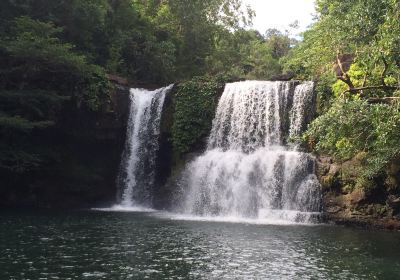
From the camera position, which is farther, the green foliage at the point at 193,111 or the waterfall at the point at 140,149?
the waterfall at the point at 140,149

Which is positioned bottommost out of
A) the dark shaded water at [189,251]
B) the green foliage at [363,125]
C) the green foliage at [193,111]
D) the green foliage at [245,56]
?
the dark shaded water at [189,251]

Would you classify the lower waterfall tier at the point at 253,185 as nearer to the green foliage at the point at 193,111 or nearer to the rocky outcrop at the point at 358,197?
the rocky outcrop at the point at 358,197

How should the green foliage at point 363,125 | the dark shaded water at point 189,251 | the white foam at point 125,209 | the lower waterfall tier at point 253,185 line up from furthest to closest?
the white foam at point 125,209 < the lower waterfall tier at point 253,185 < the green foliage at point 363,125 < the dark shaded water at point 189,251

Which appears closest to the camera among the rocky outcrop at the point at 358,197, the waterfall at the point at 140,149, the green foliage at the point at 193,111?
the rocky outcrop at the point at 358,197

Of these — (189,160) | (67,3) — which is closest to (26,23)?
(67,3)

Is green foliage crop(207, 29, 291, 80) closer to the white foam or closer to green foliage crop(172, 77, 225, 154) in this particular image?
green foliage crop(172, 77, 225, 154)

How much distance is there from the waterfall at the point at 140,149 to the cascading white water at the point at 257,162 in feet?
11.1

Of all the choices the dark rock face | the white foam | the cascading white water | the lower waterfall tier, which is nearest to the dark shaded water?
the lower waterfall tier

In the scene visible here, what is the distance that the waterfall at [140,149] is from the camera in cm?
2642

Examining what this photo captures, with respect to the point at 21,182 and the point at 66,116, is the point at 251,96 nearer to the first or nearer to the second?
the point at 66,116

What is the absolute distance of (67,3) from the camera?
2775 centimetres

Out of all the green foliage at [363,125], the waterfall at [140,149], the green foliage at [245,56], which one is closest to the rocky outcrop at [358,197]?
the green foliage at [363,125]

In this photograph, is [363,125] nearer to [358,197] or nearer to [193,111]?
[358,197]

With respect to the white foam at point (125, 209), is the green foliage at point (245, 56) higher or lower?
higher
